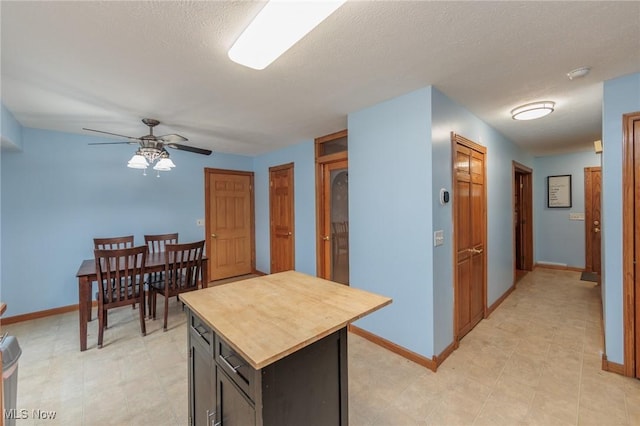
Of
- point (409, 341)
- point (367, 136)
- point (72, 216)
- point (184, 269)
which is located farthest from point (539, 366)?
point (72, 216)

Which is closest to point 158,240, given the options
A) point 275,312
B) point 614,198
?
point 275,312

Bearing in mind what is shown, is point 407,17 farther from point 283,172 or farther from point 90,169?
point 90,169

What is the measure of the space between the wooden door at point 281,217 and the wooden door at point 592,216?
542 cm

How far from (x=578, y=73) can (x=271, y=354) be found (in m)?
2.81

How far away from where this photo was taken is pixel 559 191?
522 cm

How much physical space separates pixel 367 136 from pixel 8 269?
445 centimetres

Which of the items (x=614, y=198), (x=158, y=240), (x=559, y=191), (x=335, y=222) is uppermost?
(x=559, y=191)

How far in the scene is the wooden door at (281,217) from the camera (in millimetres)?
4426

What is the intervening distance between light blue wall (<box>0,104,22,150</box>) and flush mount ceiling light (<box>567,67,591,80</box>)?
484 cm

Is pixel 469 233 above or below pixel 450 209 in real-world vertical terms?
below

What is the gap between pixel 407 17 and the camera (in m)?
1.41

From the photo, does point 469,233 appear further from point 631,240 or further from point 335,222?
point 335,222

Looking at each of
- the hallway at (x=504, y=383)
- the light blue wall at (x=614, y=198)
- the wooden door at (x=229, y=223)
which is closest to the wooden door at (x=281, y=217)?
the wooden door at (x=229, y=223)

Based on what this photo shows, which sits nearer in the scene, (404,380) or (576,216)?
(404,380)
